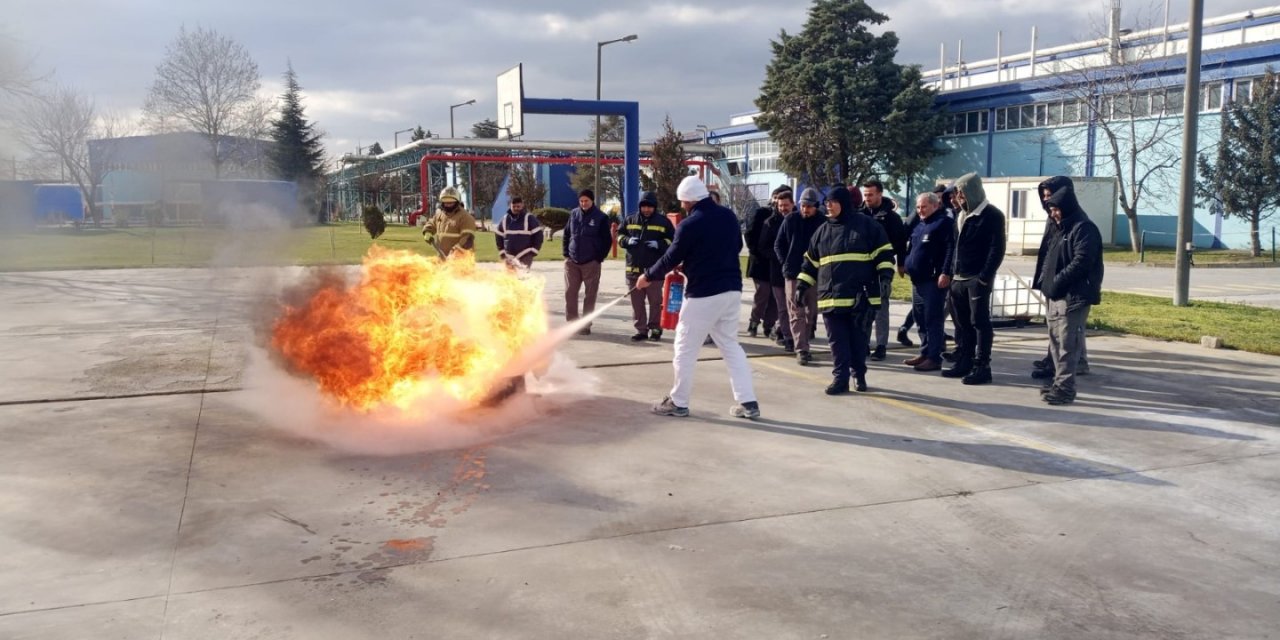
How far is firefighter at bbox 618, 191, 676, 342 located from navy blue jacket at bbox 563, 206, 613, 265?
40cm

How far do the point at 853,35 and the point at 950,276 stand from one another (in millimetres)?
40214

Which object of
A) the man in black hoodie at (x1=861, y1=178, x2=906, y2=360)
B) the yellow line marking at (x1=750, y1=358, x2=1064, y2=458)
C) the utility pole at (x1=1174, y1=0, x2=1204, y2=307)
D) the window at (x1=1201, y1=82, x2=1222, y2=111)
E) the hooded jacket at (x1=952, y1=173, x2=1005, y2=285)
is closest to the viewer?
the yellow line marking at (x1=750, y1=358, x2=1064, y2=458)

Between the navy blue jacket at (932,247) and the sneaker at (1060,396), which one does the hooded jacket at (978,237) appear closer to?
the navy blue jacket at (932,247)

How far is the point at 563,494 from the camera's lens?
17.3ft

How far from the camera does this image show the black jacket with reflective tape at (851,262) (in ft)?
25.8

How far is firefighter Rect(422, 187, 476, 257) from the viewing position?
11.2m

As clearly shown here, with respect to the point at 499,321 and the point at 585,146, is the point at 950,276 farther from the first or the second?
the point at 585,146

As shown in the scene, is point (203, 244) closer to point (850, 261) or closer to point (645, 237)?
point (645, 237)

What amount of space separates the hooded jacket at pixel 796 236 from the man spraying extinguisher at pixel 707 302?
2431mm

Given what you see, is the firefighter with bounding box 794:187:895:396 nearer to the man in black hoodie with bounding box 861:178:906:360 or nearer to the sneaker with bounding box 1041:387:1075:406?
the sneaker with bounding box 1041:387:1075:406

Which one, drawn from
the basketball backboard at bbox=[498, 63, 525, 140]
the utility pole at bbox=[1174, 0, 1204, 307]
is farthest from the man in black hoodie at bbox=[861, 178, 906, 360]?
the basketball backboard at bbox=[498, 63, 525, 140]

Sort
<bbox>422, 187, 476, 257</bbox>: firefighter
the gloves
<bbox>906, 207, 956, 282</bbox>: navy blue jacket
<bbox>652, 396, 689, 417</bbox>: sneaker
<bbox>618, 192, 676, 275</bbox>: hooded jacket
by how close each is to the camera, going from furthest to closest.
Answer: <bbox>422, 187, 476, 257</bbox>: firefighter
<bbox>618, 192, 676, 275</bbox>: hooded jacket
the gloves
<bbox>906, 207, 956, 282</bbox>: navy blue jacket
<bbox>652, 396, 689, 417</bbox>: sneaker

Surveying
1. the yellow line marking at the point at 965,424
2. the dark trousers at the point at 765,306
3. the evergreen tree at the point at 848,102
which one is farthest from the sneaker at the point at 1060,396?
the evergreen tree at the point at 848,102

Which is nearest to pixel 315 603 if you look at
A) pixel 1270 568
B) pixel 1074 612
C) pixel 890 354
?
pixel 1074 612
